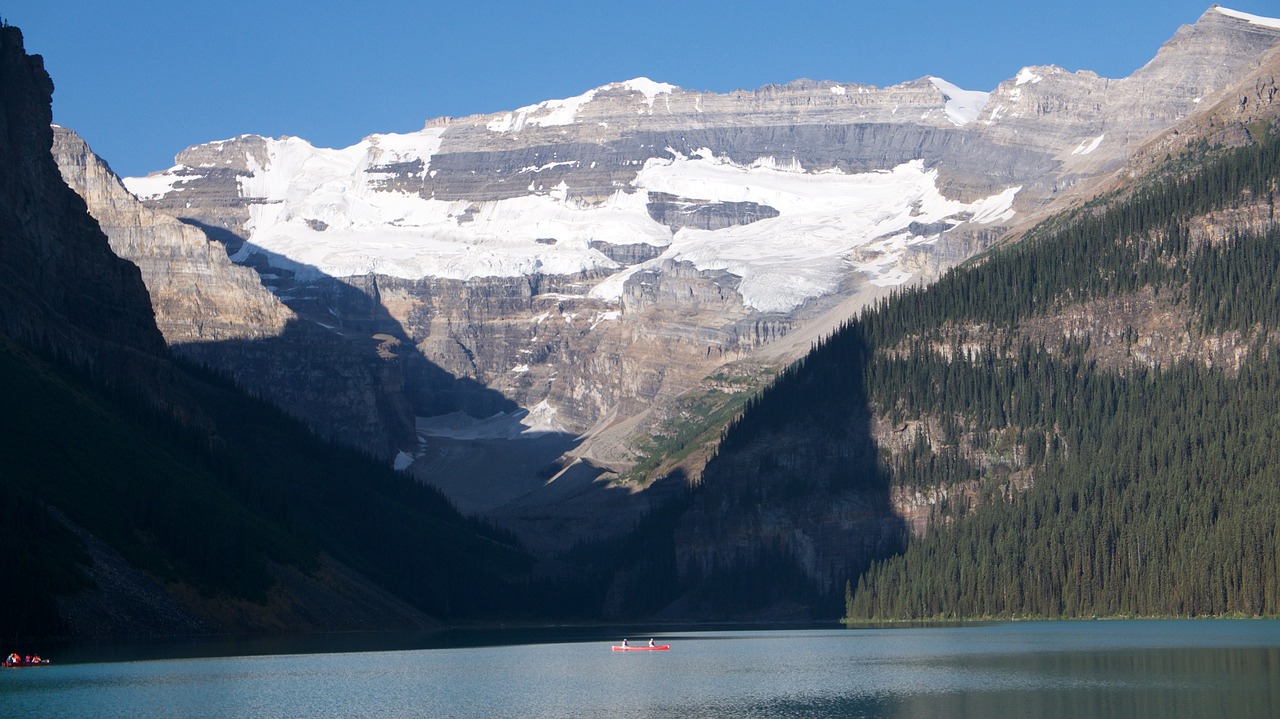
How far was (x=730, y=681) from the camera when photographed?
140 m

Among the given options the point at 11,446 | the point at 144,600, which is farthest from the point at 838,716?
the point at 11,446

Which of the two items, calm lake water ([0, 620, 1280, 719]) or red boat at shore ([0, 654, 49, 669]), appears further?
red boat at shore ([0, 654, 49, 669])

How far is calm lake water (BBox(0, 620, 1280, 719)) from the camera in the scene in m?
114

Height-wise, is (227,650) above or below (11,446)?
below

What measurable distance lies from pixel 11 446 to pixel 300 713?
80.4 m

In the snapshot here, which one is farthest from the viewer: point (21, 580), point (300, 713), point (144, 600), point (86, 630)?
point (144, 600)

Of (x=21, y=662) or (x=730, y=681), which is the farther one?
(x=21, y=662)

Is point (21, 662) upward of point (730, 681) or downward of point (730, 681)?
upward

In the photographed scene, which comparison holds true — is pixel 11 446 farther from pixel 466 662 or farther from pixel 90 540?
pixel 466 662

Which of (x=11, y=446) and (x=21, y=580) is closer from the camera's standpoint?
(x=21, y=580)

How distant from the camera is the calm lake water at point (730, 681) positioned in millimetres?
114438

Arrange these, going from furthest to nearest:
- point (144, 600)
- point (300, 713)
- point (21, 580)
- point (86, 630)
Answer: point (144, 600) < point (86, 630) < point (21, 580) < point (300, 713)

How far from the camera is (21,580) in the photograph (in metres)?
155

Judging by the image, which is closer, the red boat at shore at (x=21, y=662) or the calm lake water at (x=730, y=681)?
the calm lake water at (x=730, y=681)
